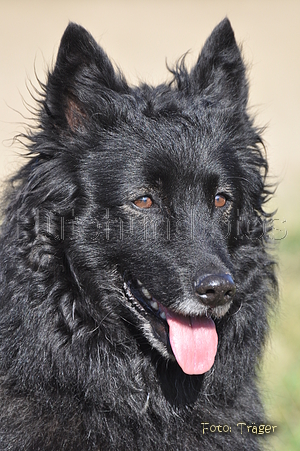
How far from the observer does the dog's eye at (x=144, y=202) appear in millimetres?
3799

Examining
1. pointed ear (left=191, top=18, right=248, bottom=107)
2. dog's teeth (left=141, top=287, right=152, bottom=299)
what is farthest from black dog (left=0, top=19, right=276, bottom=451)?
pointed ear (left=191, top=18, right=248, bottom=107)

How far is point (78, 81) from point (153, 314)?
1.69m

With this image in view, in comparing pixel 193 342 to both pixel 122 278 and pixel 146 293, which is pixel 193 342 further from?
pixel 122 278

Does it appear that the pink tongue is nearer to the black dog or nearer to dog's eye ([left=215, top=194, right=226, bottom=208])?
the black dog

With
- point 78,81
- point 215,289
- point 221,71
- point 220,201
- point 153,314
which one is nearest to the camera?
point 215,289

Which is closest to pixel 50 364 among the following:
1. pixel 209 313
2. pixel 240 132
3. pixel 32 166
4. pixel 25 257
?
pixel 25 257

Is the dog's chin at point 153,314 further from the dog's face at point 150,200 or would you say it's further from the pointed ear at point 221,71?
the pointed ear at point 221,71

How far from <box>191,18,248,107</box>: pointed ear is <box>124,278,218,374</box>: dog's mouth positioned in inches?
64.1

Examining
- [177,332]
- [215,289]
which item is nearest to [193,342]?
[177,332]

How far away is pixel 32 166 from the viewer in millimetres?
3900

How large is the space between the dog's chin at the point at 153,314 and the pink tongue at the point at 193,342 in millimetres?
30

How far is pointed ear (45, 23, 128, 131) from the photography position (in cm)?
372

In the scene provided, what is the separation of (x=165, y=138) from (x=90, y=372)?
66.0 inches

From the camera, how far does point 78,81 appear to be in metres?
3.88
